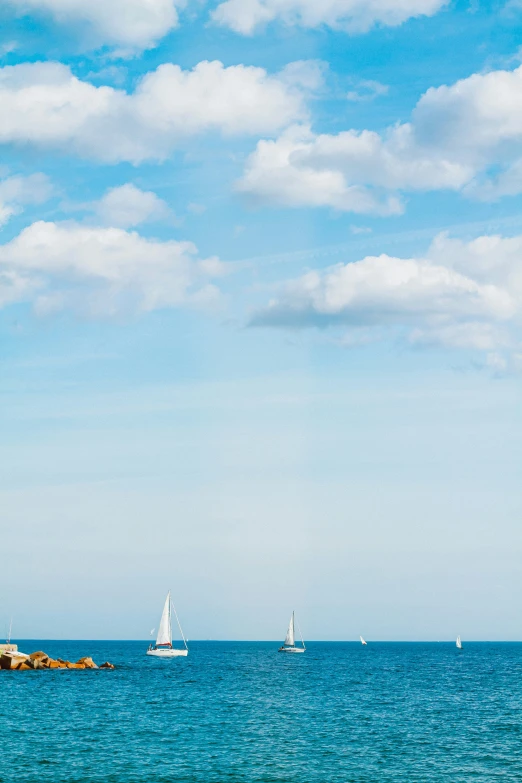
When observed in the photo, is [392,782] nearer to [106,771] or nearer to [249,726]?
[106,771]

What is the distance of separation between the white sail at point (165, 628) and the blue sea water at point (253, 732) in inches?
2200

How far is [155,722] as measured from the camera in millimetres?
63719

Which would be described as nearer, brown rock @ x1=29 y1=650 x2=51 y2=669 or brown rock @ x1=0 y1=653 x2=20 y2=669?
brown rock @ x1=0 y1=653 x2=20 y2=669

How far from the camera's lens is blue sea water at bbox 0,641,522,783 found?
145 ft

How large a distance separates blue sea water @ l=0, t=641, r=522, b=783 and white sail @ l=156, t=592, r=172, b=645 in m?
55.9

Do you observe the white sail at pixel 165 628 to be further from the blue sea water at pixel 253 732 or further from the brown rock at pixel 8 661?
the blue sea water at pixel 253 732

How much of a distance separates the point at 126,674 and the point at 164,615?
38.8 m

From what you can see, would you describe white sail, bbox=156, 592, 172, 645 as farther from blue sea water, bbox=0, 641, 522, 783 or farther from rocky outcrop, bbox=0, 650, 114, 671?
blue sea water, bbox=0, 641, 522, 783

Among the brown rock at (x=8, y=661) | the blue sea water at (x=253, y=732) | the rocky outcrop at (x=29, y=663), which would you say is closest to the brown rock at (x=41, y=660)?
the rocky outcrop at (x=29, y=663)

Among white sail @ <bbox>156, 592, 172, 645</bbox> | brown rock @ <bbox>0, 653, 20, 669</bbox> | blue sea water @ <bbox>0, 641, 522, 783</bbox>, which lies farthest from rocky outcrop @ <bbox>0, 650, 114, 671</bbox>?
white sail @ <bbox>156, 592, 172, 645</bbox>

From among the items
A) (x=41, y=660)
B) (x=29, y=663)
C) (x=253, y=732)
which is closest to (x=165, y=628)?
(x=41, y=660)

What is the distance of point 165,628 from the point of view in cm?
16450

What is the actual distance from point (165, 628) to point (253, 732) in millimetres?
110211

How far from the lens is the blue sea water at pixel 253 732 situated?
44.2 metres
